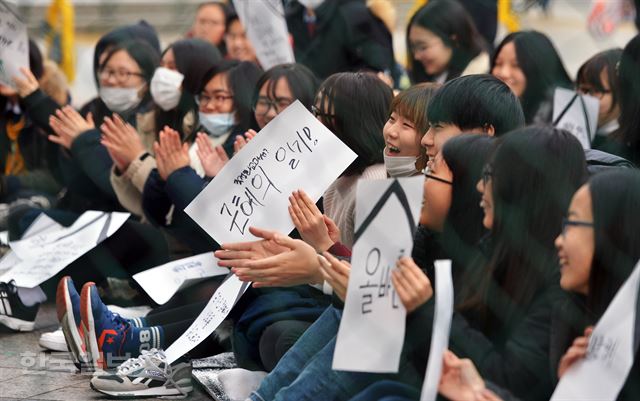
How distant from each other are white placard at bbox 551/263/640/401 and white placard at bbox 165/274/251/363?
1.13m

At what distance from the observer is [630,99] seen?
3.34 meters

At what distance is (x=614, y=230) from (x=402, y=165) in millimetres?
909

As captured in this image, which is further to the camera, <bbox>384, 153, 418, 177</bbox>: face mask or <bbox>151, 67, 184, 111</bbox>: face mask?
<bbox>151, 67, 184, 111</bbox>: face mask

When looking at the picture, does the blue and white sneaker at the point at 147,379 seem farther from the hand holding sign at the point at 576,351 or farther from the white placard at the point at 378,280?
the hand holding sign at the point at 576,351

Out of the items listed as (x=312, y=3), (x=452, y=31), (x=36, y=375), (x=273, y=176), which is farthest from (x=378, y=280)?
(x=312, y=3)

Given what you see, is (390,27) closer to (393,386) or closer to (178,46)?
(178,46)

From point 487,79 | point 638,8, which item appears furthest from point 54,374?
point 638,8

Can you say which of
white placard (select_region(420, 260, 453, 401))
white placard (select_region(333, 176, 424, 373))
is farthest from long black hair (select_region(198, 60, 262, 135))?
white placard (select_region(420, 260, 453, 401))

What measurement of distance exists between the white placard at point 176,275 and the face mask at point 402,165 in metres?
0.66

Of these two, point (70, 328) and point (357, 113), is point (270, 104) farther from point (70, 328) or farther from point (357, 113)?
point (70, 328)

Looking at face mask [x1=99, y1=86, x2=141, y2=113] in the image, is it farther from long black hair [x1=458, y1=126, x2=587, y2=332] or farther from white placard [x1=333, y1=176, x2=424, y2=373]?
long black hair [x1=458, y1=126, x2=587, y2=332]

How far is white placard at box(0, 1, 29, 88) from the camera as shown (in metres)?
4.29

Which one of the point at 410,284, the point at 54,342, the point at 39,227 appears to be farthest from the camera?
the point at 39,227

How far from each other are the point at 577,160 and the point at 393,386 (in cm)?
51
